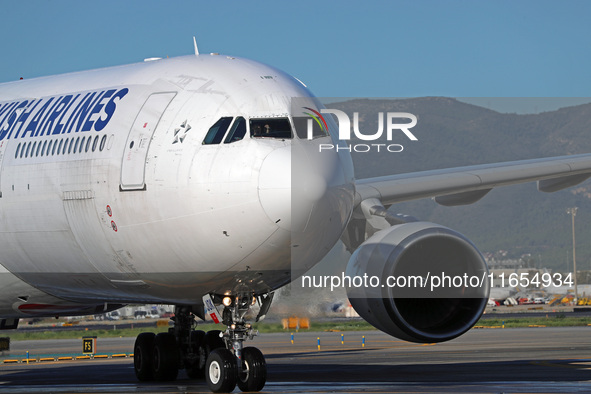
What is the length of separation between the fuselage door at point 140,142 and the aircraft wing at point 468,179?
4.30m

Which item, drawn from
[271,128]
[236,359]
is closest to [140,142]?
[271,128]

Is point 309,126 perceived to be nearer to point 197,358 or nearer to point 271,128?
point 271,128

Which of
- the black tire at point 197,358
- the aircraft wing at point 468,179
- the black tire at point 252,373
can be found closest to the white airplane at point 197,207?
the black tire at point 252,373

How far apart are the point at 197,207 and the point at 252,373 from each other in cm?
242

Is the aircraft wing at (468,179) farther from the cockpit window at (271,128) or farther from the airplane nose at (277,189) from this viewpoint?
the airplane nose at (277,189)

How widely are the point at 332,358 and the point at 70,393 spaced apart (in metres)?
10.3

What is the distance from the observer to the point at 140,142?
1254 centimetres

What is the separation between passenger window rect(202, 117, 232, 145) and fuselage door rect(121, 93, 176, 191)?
2.75 ft

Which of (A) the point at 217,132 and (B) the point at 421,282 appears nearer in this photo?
(A) the point at 217,132

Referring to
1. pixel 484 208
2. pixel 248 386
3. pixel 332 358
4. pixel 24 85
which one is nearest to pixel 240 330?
pixel 248 386

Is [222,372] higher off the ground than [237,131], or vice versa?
[237,131]

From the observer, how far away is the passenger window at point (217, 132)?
39.4 ft

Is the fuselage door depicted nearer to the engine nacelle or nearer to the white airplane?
the white airplane

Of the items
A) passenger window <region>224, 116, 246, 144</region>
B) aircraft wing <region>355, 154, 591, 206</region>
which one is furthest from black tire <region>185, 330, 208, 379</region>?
passenger window <region>224, 116, 246, 144</region>
